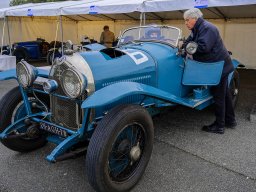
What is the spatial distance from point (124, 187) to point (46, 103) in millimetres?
1540

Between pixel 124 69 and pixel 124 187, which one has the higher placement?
pixel 124 69

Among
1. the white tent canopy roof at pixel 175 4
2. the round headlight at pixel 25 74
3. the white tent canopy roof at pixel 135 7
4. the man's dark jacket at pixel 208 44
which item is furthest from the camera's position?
the white tent canopy roof at pixel 135 7

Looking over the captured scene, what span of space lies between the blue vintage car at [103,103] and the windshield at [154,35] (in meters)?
0.04

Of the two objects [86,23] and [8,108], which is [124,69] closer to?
[8,108]

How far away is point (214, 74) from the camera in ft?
12.9

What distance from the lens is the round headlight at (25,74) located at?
2998 mm

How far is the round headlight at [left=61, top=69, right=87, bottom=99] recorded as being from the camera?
255cm

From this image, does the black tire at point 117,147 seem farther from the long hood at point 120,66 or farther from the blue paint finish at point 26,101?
the blue paint finish at point 26,101

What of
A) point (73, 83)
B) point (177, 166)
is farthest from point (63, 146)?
point (177, 166)

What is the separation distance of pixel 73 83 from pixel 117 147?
2.37 ft

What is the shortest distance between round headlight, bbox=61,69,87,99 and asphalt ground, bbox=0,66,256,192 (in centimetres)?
Answer: 95

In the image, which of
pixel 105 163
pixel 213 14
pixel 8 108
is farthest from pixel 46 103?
pixel 213 14

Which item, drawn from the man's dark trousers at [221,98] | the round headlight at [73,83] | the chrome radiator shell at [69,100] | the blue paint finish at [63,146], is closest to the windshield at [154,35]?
the man's dark trousers at [221,98]

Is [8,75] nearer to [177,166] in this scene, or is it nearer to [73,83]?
[73,83]
